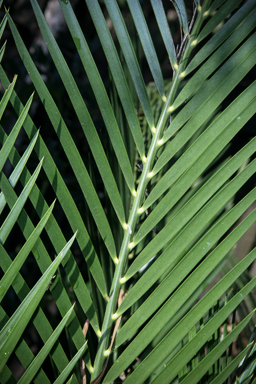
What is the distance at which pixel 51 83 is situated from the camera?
3.84 feet

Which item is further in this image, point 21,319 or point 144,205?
point 144,205

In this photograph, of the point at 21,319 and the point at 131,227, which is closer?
the point at 21,319

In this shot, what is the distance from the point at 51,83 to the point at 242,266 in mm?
1064

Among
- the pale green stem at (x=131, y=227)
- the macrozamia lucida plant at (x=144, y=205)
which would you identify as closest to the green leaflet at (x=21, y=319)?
the macrozamia lucida plant at (x=144, y=205)

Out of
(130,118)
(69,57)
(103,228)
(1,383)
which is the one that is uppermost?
(69,57)

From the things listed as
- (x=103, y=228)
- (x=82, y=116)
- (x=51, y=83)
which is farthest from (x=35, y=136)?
(x=51, y=83)

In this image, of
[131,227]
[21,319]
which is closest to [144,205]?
[131,227]

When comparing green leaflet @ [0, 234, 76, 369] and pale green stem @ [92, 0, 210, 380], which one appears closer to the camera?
green leaflet @ [0, 234, 76, 369]

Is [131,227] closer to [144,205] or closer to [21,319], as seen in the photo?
[144,205]

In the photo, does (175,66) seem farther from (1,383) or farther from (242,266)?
(1,383)

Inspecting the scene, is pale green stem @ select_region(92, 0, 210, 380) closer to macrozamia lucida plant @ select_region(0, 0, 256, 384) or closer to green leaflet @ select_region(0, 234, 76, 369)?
macrozamia lucida plant @ select_region(0, 0, 256, 384)

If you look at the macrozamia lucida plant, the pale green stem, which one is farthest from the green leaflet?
the pale green stem

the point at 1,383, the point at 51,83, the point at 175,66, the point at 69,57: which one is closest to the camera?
the point at 1,383

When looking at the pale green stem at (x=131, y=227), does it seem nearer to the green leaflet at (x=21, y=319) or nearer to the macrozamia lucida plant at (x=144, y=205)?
the macrozamia lucida plant at (x=144, y=205)
